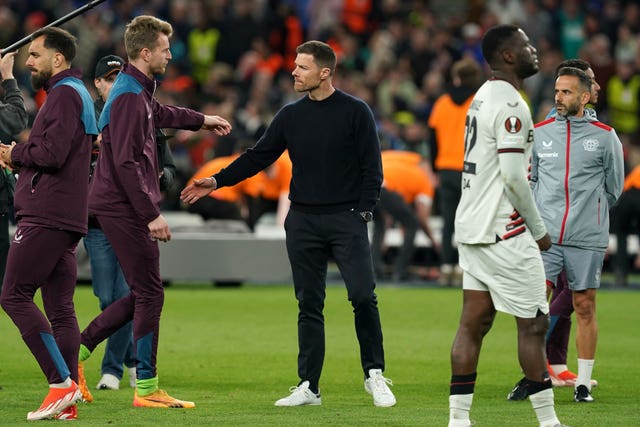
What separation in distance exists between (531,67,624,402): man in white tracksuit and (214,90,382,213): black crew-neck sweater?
130 cm

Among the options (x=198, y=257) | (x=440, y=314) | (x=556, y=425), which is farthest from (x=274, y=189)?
(x=556, y=425)

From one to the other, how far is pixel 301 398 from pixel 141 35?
2347 millimetres

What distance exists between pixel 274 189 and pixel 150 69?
990cm

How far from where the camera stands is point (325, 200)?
8312 millimetres

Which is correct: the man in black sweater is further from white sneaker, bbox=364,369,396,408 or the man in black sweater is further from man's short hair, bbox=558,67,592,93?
man's short hair, bbox=558,67,592,93

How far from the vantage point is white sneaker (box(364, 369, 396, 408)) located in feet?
27.0

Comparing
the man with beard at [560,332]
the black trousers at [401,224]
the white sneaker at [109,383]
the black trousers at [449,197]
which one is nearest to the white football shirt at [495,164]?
the man with beard at [560,332]

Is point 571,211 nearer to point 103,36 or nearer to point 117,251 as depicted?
point 117,251

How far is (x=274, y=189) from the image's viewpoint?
58.5 ft

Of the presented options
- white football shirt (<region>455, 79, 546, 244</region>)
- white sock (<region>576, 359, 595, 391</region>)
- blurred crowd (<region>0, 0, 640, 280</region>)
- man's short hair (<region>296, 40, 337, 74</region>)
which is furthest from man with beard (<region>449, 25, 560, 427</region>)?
blurred crowd (<region>0, 0, 640, 280</region>)

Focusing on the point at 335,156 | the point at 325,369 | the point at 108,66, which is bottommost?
the point at 325,369

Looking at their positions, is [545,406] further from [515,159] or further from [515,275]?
[515,159]

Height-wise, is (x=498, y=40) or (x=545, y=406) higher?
(x=498, y=40)

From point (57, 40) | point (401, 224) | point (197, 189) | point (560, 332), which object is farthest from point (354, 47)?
point (57, 40)
